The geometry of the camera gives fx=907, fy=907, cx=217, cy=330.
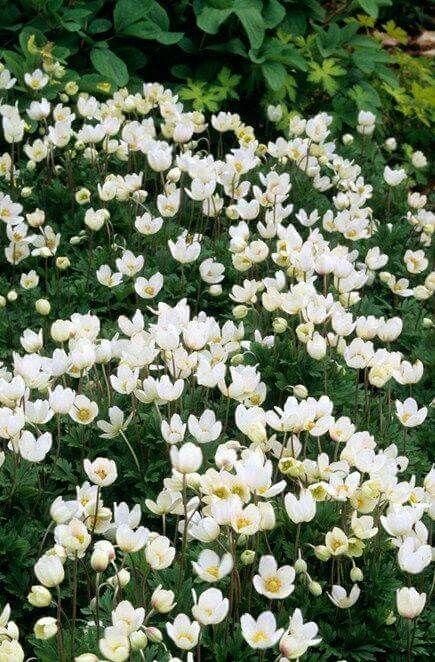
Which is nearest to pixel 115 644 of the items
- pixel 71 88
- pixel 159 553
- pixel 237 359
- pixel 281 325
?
pixel 159 553

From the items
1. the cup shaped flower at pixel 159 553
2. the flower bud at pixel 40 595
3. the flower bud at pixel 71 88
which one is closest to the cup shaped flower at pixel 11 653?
the flower bud at pixel 40 595

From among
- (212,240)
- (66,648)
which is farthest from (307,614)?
(212,240)

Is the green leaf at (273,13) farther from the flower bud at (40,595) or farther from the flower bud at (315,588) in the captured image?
the flower bud at (40,595)

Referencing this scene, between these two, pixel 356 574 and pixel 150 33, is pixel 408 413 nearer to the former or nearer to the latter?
pixel 356 574

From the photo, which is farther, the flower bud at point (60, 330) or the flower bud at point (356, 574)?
the flower bud at point (60, 330)

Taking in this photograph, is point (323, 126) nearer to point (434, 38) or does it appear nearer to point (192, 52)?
point (192, 52)

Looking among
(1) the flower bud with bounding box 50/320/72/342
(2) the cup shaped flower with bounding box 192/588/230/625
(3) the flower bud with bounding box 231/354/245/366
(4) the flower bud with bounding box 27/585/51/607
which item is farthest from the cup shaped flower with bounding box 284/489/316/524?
(1) the flower bud with bounding box 50/320/72/342

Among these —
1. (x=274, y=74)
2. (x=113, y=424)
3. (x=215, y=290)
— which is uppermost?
(x=113, y=424)

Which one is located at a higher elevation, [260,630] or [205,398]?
[260,630]
